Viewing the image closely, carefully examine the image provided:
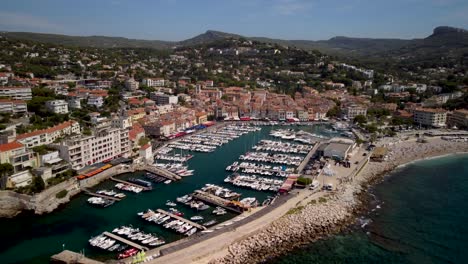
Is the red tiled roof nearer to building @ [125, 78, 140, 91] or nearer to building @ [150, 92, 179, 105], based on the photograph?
building @ [150, 92, 179, 105]

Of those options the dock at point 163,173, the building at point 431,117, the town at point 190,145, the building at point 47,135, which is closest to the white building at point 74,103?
the town at point 190,145

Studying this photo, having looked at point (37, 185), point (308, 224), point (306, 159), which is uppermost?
point (306, 159)

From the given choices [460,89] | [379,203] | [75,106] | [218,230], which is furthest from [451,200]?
[460,89]

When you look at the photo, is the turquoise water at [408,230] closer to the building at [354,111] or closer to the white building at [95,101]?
the building at [354,111]

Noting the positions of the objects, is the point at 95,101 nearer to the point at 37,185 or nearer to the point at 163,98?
the point at 163,98

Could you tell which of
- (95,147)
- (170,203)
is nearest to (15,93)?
(95,147)

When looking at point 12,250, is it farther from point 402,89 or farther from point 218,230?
point 402,89

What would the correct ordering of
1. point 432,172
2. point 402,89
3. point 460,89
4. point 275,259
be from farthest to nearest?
point 402,89 → point 460,89 → point 432,172 → point 275,259
